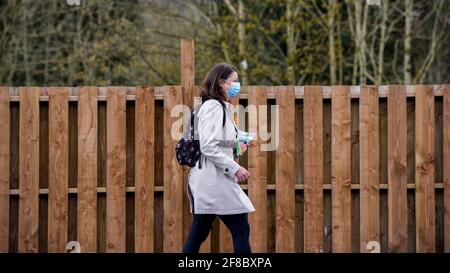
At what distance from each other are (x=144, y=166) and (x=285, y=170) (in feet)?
4.33

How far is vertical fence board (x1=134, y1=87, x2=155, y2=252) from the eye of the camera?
25.7 ft

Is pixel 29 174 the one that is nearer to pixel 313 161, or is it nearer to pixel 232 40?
pixel 313 161

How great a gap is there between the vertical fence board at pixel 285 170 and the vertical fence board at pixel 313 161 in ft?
0.41

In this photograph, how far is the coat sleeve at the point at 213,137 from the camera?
248 inches

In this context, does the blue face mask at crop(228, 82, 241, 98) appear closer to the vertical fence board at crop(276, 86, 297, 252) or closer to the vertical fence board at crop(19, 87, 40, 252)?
the vertical fence board at crop(276, 86, 297, 252)

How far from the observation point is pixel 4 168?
7.80 metres

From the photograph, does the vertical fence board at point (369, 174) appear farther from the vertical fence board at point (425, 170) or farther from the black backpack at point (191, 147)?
the black backpack at point (191, 147)

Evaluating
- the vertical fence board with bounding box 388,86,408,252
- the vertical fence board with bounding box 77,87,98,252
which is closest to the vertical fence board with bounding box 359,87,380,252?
the vertical fence board with bounding box 388,86,408,252

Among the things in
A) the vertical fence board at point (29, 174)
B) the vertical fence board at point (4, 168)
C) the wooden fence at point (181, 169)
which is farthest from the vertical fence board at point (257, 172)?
the vertical fence board at point (4, 168)

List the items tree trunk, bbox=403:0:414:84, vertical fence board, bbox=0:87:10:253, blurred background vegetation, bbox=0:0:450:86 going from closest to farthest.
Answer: vertical fence board, bbox=0:87:10:253
tree trunk, bbox=403:0:414:84
blurred background vegetation, bbox=0:0:450:86

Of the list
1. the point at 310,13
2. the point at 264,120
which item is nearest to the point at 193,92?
the point at 264,120

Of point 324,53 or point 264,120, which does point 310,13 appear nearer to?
point 324,53

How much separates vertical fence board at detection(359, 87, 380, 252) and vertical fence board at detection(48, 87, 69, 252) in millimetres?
2764
